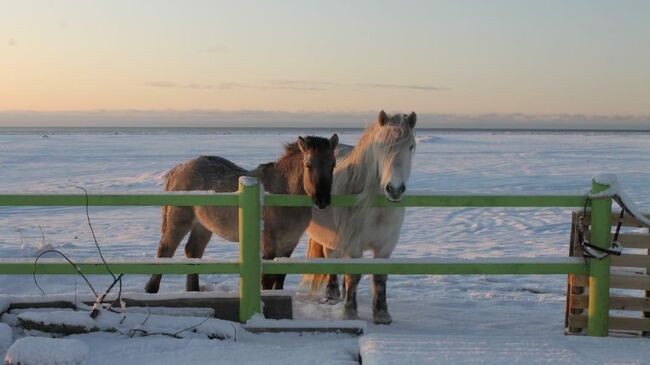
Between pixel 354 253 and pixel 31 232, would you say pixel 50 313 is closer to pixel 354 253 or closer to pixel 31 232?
pixel 354 253

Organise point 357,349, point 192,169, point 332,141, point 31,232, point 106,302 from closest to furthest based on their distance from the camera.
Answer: point 357,349
point 106,302
point 332,141
point 192,169
point 31,232

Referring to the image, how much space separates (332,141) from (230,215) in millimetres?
1510

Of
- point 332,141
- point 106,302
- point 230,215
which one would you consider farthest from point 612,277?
point 106,302

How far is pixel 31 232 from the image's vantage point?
1059 cm

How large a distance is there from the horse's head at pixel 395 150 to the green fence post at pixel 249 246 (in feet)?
3.28

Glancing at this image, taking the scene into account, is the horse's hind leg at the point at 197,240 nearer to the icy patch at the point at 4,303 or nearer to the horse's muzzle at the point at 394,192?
the icy patch at the point at 4,303

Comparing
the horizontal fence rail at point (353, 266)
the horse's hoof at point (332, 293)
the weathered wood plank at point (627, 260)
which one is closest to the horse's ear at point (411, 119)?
the horizontal fence rail at point (353, 266)

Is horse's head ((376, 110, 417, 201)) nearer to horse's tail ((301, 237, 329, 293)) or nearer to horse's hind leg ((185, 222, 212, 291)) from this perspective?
horse's tail ((301, 237, 329, 293))

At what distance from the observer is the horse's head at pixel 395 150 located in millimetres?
4500

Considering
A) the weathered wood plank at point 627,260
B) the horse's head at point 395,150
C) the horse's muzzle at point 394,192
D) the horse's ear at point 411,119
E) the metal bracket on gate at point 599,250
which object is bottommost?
the weathered wood plank at point 627,260

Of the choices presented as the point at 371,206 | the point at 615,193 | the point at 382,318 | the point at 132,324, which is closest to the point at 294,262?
the point at 371,206

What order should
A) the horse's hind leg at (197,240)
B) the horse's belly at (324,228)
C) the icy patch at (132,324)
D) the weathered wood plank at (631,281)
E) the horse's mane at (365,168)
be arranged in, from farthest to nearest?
the horse's hind leg at (197,240)
the horse's belly at (324,228)
the horse's mane at (365,168)
the weathered wood plank at (631,281)
the icy patch at (132,324)

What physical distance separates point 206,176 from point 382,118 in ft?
7.71

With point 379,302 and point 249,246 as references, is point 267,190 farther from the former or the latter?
point 379,302
